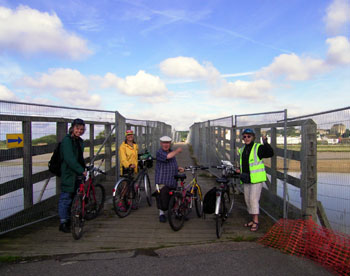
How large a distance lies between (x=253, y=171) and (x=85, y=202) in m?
2.86

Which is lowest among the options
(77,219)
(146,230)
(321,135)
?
(146,230)

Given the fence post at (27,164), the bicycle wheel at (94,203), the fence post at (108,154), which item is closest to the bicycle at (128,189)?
the bicycle wheel at (94,203)

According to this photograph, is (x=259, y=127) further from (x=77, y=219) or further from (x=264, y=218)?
(x=77, y=219)

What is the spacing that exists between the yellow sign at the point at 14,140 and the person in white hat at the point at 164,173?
2289 millimetres

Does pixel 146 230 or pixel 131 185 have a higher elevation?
pixel 131 185

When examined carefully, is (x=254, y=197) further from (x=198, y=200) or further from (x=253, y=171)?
(x=198, y=200)

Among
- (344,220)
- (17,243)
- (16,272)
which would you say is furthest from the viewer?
(17,243)

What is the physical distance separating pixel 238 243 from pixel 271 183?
6.25ft

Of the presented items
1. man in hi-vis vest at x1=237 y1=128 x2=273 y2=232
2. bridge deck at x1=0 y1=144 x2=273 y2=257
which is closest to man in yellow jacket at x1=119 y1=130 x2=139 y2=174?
bridge deck at x1=0 y1=144 x2=273 y2=257

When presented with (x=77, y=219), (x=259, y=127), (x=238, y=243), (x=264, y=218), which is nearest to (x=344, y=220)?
(x=238, y=243)

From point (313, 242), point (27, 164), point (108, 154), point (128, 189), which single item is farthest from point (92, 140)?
point (313, 242)

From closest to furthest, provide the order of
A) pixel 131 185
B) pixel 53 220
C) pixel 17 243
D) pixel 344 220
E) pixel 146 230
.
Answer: pixel 344 220 → pixel 17 243 → pixel 146 230 → pixel 53 220 → pixel 131 185

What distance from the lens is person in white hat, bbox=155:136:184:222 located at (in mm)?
5492

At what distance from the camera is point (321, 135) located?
14.6ft
